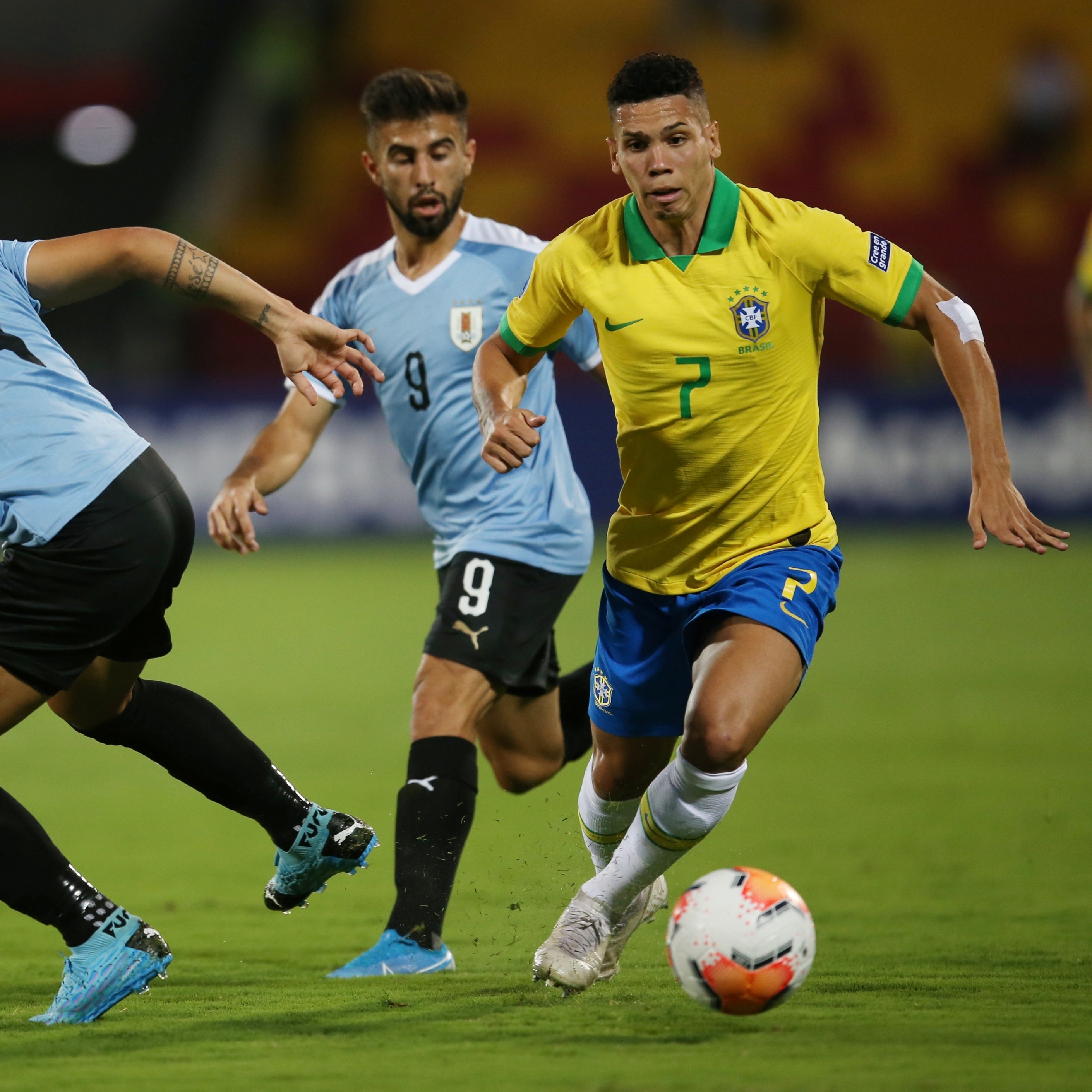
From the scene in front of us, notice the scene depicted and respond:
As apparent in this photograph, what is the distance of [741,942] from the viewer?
3.77 meters

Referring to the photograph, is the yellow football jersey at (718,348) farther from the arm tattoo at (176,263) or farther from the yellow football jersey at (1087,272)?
the yellow football jersey at (1087,272)

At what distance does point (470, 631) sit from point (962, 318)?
1.72m

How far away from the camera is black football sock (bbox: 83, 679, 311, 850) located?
458cm

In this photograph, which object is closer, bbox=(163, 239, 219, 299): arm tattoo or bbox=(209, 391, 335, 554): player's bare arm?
bbox=(163, 239, 219, 299): arm tattoo

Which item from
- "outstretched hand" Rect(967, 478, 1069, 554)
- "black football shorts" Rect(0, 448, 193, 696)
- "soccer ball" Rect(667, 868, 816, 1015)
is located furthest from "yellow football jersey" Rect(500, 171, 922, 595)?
"black football shorts" Rect(0, 448, 193, 696)

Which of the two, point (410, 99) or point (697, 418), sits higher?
point (410, 99)

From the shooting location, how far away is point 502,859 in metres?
6.19

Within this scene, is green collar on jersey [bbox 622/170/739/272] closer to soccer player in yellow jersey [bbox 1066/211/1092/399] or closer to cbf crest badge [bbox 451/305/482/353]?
cbf crest badge [bbox 451/305/482/353]

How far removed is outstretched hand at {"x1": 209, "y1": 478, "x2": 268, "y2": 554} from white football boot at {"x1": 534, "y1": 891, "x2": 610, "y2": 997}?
53.1 inches

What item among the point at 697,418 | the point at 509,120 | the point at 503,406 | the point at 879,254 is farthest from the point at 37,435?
the point at 509,120

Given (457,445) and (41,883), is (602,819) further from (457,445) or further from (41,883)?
(41,883)

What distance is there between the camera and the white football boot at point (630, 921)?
453 centimetres

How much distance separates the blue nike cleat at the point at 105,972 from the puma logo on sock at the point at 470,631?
1377mm

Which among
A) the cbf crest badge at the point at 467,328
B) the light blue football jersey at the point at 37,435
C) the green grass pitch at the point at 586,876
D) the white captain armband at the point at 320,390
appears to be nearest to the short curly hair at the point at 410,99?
the cbf crest badge at the point at 467,328
